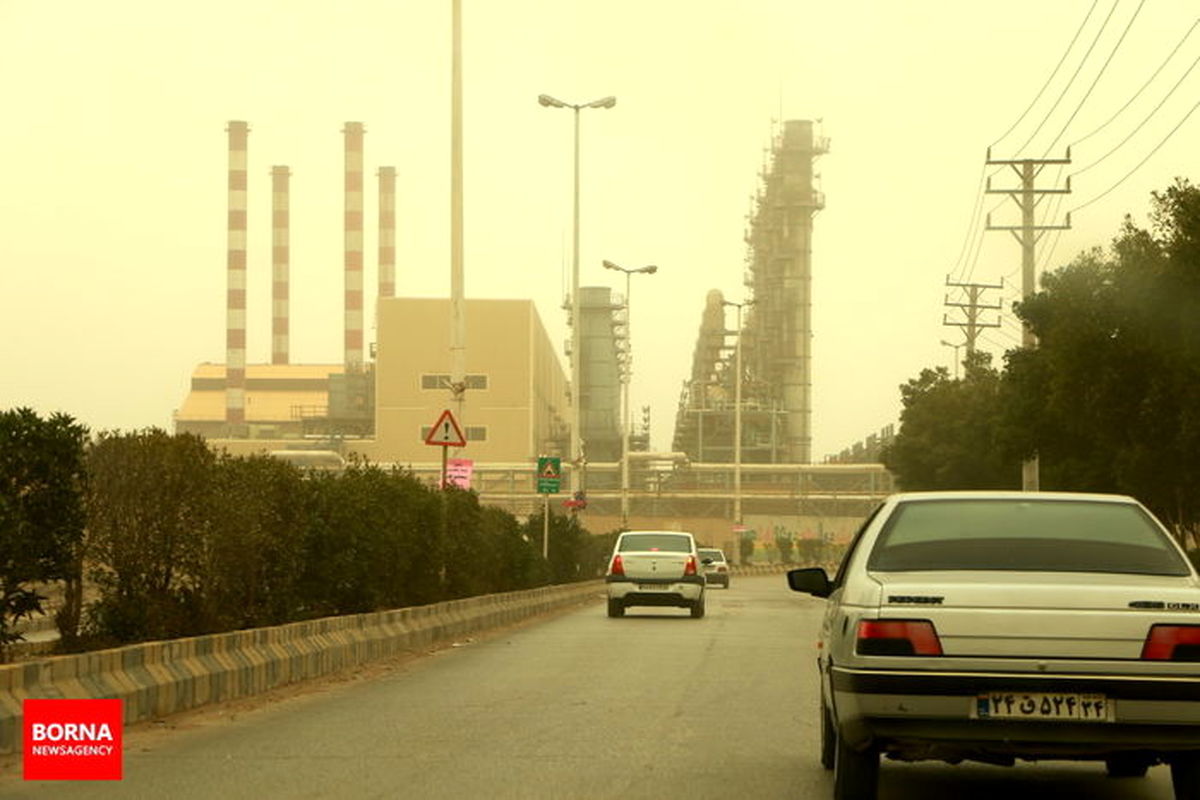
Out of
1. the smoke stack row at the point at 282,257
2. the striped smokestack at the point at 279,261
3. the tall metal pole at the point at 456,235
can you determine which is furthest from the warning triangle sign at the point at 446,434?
the striped smokestack at the point at 279,261

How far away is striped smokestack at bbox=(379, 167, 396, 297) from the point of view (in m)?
114

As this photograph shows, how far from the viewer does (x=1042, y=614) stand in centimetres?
865

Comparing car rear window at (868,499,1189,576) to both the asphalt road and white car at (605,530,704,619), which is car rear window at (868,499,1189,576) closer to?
the asphalt road

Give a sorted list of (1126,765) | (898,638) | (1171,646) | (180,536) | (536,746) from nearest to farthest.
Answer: (1171,646) → (898,638) → (1126,765) → (536,746) → (180,536)

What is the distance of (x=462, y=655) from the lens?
2383cm

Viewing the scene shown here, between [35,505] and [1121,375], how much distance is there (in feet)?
103

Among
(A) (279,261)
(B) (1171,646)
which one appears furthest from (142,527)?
(A) (279,261)

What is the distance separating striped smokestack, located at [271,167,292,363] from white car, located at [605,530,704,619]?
78284 mm

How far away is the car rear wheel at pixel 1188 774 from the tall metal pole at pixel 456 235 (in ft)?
77.8

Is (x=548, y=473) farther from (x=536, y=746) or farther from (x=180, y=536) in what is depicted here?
(x=536, y=746)

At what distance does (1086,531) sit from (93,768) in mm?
5589

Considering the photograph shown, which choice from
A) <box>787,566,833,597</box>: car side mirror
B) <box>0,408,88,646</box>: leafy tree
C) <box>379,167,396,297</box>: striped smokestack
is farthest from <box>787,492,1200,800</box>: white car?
<box>379,167,396,297</box>: striped smokestack

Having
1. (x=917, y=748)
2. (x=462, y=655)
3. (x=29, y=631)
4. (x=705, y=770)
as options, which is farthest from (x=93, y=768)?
(x=29, y=631)

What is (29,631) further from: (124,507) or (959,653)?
(959,653)
